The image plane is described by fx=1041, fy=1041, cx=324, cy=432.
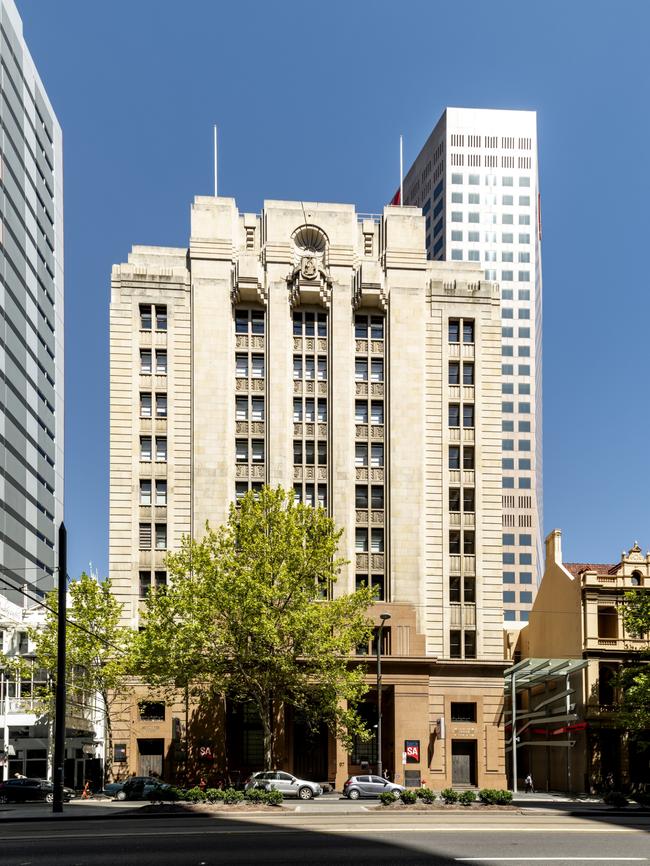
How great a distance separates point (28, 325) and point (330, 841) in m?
99.3

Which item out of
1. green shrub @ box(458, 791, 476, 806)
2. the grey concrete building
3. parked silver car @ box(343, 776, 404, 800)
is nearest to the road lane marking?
green shrub @ box(458, 791, 476, 806)

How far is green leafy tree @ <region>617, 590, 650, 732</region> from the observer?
60.2 metres

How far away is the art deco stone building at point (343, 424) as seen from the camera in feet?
221

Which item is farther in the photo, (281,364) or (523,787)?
(523,787)

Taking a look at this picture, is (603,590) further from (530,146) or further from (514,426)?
(530,146)

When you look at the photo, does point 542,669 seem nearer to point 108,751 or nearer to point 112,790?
point 108,751

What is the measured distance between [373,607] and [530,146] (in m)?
120

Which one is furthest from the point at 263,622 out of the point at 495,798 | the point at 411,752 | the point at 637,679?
the point at 637,679

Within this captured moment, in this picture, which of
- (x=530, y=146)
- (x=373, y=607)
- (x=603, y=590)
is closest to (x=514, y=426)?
(x=530, y=146)

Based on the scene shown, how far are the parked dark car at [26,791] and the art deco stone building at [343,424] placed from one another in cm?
1129

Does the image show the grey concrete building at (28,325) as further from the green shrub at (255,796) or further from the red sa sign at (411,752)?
the green shrub at (255,796)

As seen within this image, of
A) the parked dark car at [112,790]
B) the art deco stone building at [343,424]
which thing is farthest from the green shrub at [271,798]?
the art deco stone building at [343,424]

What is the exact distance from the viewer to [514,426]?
154875 millimetres

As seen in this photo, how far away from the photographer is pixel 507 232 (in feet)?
538
